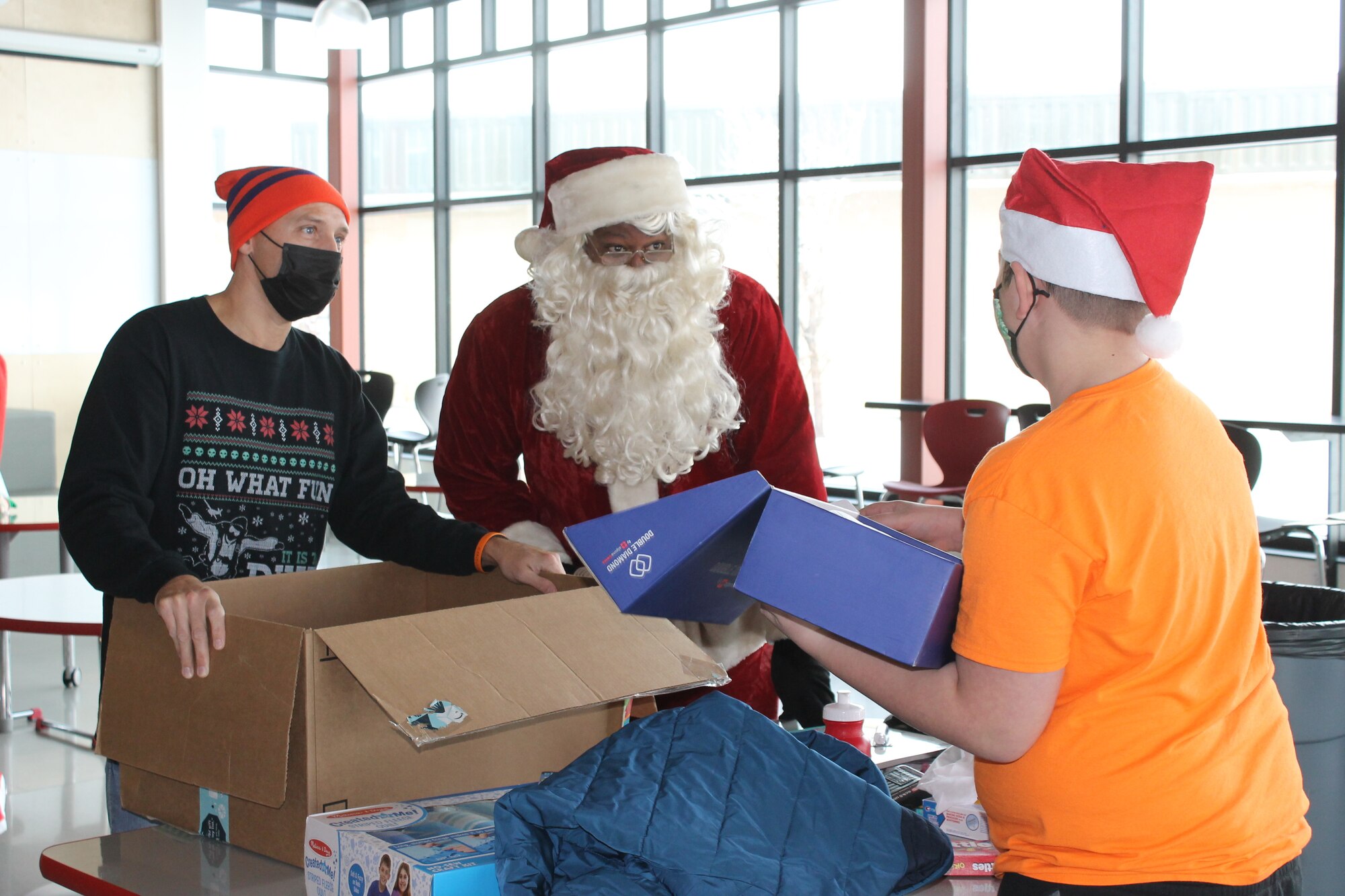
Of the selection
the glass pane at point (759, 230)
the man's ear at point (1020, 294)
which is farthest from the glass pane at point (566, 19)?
the man's ear at point (1020, 294)

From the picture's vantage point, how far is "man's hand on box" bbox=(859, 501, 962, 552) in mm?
1442

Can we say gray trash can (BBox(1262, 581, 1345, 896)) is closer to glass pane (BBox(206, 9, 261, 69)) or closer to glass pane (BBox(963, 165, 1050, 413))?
glass pane (BBox(963, 165, 1050, 413))

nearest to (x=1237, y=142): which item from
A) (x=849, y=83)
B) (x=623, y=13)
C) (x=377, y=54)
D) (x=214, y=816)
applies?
(x=849, y=83)

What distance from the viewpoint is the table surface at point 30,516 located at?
3.81 m

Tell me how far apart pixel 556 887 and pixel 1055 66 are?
6.31 m

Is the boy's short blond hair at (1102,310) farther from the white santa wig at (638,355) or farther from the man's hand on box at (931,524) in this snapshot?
the white santa wig at (638,355)

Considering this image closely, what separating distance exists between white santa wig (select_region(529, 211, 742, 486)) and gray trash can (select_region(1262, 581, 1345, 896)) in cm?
103

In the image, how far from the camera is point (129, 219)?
8289mm

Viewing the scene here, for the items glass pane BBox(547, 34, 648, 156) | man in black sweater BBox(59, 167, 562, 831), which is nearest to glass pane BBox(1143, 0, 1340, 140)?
glass pane BBox(547, 34, 648, 156)

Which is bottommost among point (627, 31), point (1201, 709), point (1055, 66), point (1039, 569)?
point (1201, 709)

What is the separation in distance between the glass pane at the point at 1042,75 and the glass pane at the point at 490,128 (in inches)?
144

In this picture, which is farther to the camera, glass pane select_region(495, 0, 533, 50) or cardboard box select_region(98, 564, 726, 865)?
glass pane select_region(495, 0, 533, 50)

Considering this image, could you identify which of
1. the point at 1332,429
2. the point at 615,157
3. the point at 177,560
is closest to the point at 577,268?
the point at 615,157

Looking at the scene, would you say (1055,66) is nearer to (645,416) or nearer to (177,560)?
(645,416)
